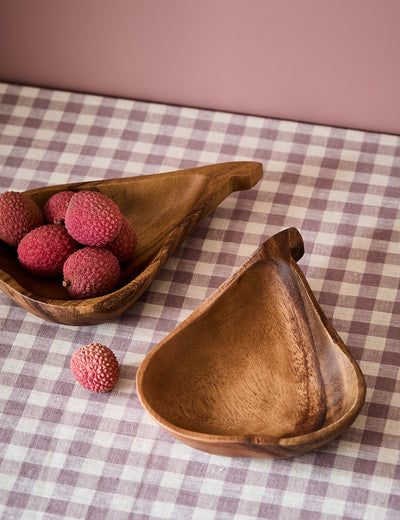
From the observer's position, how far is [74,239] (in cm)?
81

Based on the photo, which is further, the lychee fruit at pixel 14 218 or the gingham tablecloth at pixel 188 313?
the lychee fruit at pixel 14 218

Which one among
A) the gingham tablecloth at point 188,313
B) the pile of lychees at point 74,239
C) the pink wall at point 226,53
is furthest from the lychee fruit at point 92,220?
the pink wall at point 226,53

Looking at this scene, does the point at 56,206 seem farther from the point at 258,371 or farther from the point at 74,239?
the point at 258,371

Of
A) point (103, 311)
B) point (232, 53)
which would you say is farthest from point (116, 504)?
point (232, 53)

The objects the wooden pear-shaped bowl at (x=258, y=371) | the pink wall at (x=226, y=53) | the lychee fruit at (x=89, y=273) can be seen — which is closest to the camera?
the wooden pear-shaped bowl at (x=258, y=371)

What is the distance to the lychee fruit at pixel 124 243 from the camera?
32.2 inches

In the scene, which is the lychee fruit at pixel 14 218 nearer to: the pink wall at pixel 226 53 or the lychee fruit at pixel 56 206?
the lychee fruit at pixel 56 206

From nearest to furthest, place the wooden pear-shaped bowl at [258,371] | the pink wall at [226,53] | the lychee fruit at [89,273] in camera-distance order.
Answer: the wooden pear-shaped bowl at [258,371], the lychee fruit at [89,273], the pink wall at [226,53]

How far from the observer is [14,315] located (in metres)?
0.85

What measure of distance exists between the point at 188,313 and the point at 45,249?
0.56 ft

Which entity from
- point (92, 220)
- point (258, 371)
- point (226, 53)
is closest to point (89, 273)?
point (92, 220)

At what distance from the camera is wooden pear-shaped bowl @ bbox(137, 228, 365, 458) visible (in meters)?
0.67

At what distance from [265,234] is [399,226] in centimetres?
16

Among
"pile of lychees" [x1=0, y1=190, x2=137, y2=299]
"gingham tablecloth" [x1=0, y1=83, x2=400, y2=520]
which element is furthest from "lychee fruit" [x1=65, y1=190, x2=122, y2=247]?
"gingham tablecloth" [x1=0, y1=83, x2=400, y2=520]
